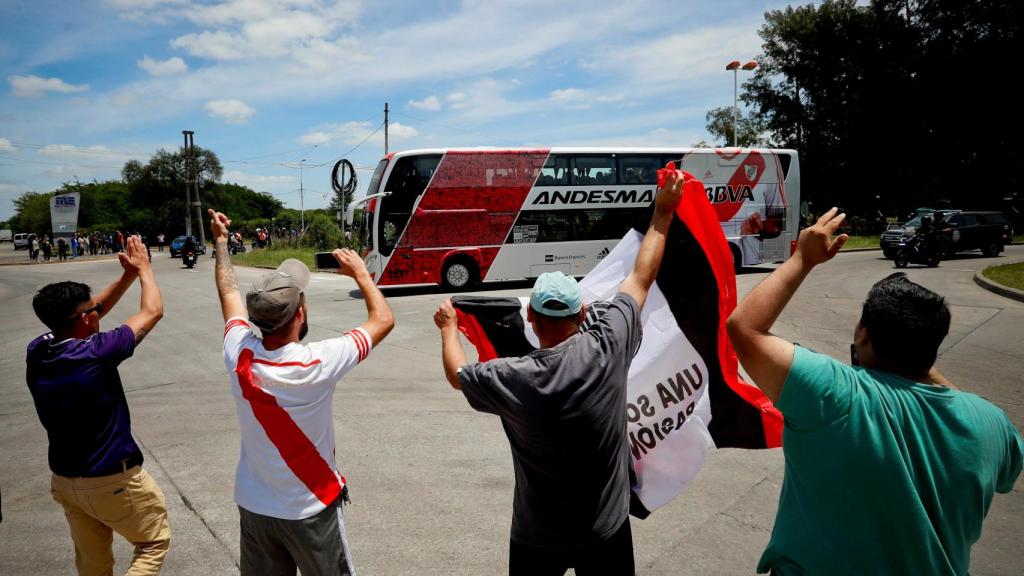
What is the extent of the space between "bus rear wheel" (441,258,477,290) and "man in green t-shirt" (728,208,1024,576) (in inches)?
647

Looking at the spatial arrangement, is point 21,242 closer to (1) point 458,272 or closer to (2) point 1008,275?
(1) point 458,272

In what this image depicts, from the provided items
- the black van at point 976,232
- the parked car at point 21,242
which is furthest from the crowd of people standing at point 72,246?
the black van at point 976,232

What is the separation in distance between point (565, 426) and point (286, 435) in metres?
1.06

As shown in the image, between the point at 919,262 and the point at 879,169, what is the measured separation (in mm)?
25462

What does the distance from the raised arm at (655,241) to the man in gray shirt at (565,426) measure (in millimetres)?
241

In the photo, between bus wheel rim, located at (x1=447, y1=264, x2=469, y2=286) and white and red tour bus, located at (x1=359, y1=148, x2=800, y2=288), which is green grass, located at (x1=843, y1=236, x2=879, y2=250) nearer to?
white and red tour bus, located at (x1=359, y1=148, x2=800, y2=288)

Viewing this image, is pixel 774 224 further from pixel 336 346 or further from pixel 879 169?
pixel 879 169

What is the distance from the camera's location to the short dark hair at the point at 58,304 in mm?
2805

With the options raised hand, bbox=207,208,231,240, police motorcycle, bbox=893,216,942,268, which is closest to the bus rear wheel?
police motorcycle, bbox=893,216,942,268

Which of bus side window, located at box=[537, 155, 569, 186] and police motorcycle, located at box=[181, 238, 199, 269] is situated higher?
bus side window, located at box=[537, 155, 569, 186]

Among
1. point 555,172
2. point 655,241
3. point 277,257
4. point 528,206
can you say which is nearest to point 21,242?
point 277,257

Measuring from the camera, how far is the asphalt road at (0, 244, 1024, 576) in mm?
3721

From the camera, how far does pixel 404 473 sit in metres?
4.98

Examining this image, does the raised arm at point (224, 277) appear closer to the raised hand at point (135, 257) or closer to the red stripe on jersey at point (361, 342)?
the raised hand at point (135, 257)
